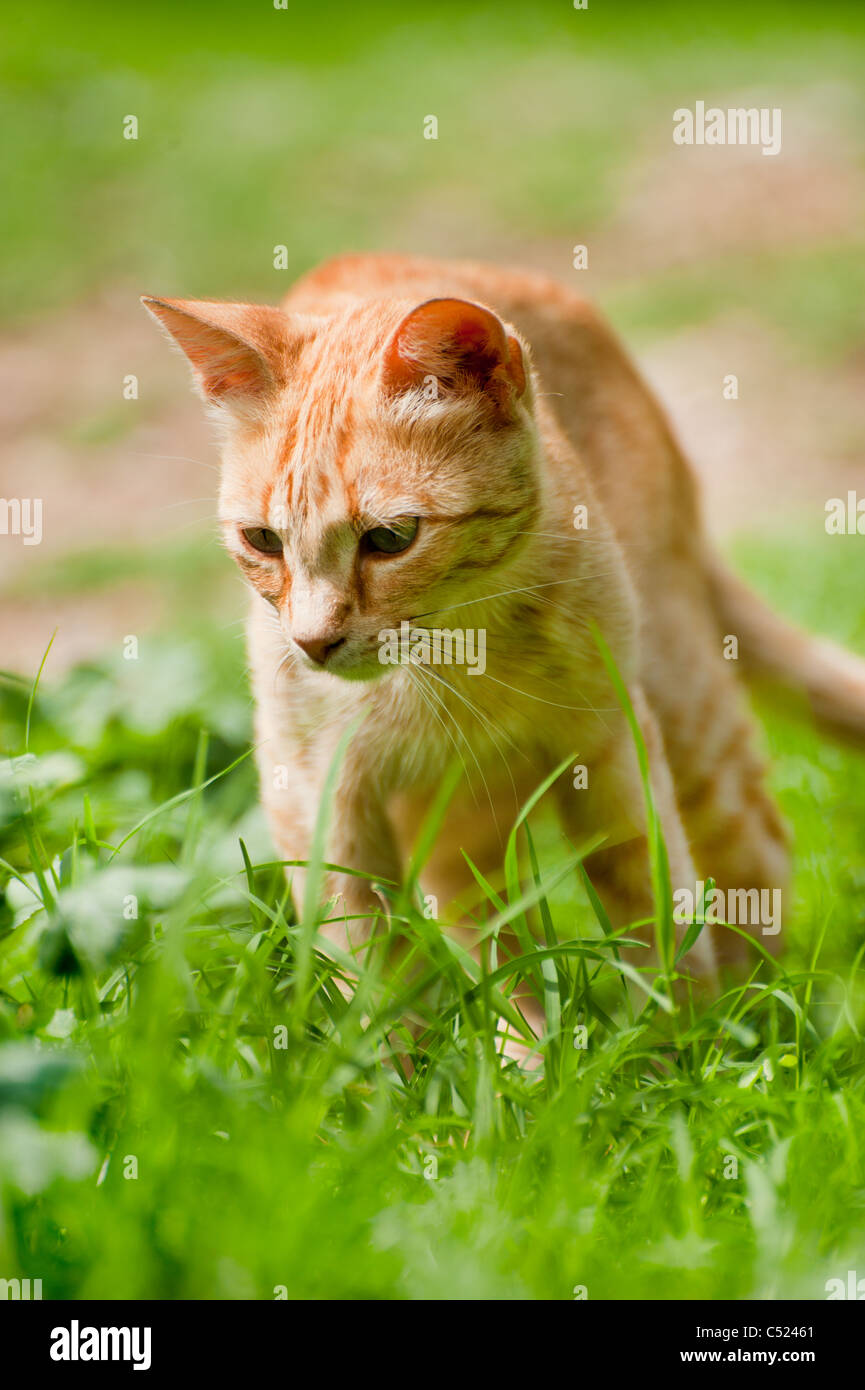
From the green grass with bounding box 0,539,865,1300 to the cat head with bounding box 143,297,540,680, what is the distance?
0.37 meters

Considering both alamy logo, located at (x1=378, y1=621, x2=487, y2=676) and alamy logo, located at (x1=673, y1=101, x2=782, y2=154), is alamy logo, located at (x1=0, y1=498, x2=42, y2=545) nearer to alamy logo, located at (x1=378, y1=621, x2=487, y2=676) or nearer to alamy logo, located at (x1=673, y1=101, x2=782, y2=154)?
alamy logo, located at (x1=378, y1=621, x2=487, y2=676)

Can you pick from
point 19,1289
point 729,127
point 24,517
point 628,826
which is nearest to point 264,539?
point 628,826

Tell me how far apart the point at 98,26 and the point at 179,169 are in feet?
Result: 4.55

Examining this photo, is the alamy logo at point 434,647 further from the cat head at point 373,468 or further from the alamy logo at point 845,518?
the alamy logo at point 845,518

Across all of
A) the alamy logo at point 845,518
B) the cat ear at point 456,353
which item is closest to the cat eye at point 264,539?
the cat ear at point 456,353

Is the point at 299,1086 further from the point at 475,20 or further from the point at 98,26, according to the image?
the point at 475,20

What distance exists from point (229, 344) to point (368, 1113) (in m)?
1.15

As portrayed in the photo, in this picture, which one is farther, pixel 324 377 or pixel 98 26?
pixel 98 26

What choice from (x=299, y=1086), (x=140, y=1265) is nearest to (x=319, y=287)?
(x=299, y=1086)

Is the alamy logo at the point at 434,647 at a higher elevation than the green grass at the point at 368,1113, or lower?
higher

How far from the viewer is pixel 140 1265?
50.9 inches

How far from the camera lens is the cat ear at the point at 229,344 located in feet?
6.23
